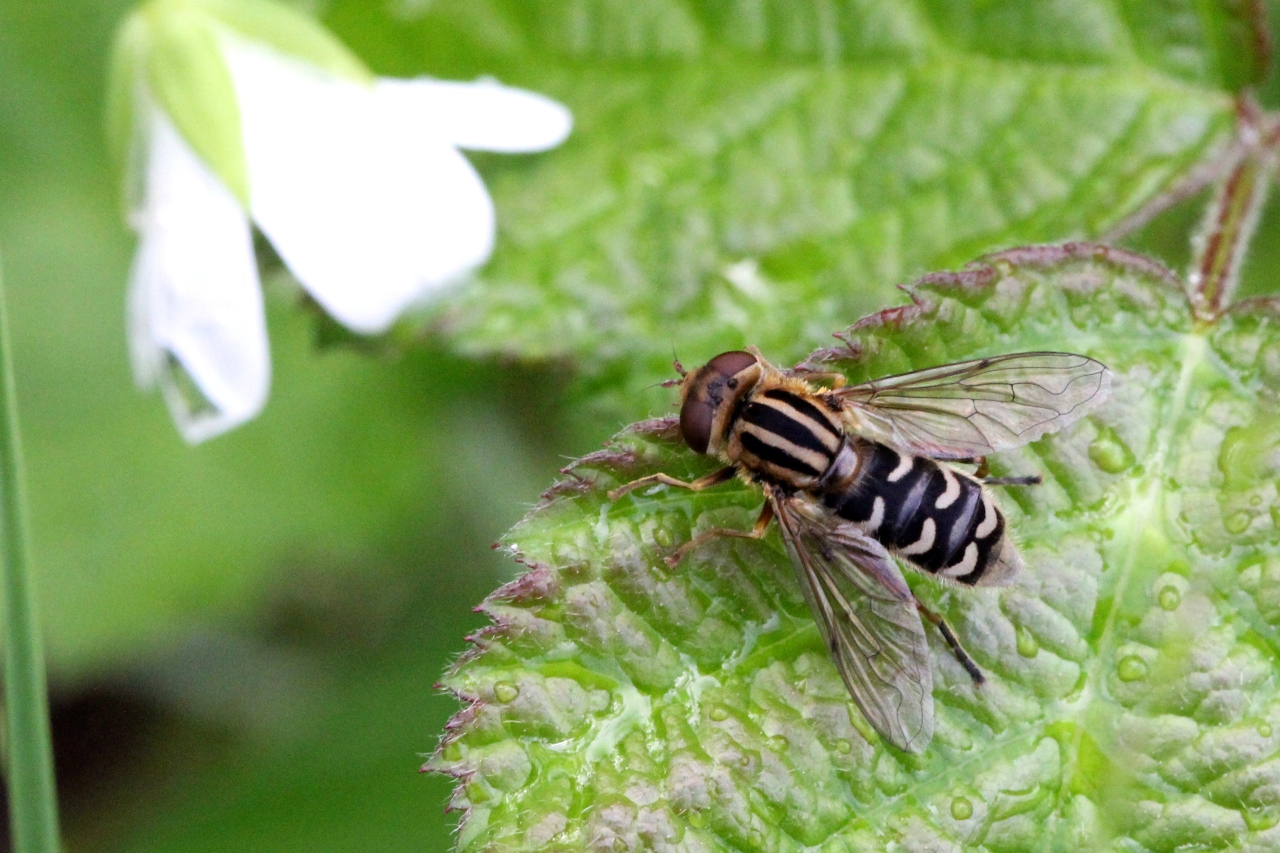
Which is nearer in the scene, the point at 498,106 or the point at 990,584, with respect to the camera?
the point at 990,584

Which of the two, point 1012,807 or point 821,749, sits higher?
point 821,749

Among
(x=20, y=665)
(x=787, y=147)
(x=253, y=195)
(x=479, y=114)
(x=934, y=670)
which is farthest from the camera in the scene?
(x=787, y=147)

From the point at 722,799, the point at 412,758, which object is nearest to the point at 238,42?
the point at 722,799

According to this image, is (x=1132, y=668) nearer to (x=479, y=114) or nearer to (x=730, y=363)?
(x=730, y=363)

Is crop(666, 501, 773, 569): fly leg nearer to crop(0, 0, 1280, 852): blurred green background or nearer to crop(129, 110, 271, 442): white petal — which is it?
crop(129, 110, 271, 442): white petal

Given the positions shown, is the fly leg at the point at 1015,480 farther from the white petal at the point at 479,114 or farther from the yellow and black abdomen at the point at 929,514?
the white petal at the point at 479,114

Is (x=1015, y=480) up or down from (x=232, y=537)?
down

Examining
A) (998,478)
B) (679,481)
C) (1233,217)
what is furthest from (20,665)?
(1233,217)

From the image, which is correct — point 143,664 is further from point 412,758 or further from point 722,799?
point 722,799

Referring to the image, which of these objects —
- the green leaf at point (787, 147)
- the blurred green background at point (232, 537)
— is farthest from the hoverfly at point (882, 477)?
the blurred green background at point (232, 537)
